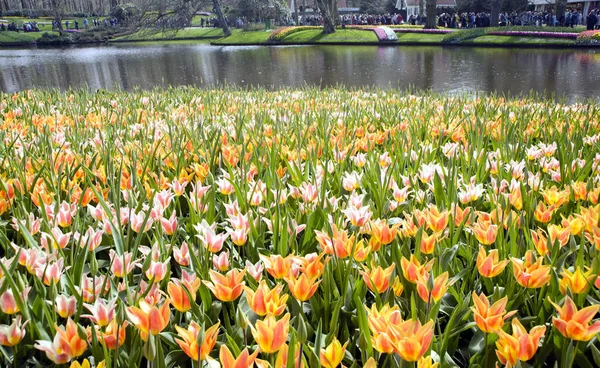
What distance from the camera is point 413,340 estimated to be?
0.72 meters

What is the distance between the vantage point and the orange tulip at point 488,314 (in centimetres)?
80

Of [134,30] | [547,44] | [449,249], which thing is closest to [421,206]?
[449,249]

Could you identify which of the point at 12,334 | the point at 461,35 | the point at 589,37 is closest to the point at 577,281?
the point at 12,334

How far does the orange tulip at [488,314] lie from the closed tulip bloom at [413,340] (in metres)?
0.12

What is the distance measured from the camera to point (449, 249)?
3.91 ft

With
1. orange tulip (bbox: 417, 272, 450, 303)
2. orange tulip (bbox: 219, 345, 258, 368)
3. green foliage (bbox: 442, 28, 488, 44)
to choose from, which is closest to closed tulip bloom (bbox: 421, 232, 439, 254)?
orange tulip (bbox: 417, 272, 450, 303)

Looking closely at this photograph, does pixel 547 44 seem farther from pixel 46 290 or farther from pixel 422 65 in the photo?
pixel 46 290

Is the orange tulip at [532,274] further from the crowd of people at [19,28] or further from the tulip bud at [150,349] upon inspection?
the crowd of people at [19,28]

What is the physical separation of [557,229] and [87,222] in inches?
51.9

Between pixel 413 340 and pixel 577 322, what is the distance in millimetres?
291

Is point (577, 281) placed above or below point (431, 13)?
below

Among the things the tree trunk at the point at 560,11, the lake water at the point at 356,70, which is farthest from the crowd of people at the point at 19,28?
the tree trunk at the point at 560,11

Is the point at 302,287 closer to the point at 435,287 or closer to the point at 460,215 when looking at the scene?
the point at 435,287

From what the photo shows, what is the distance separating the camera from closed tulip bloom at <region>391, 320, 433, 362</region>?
2.37 feet
